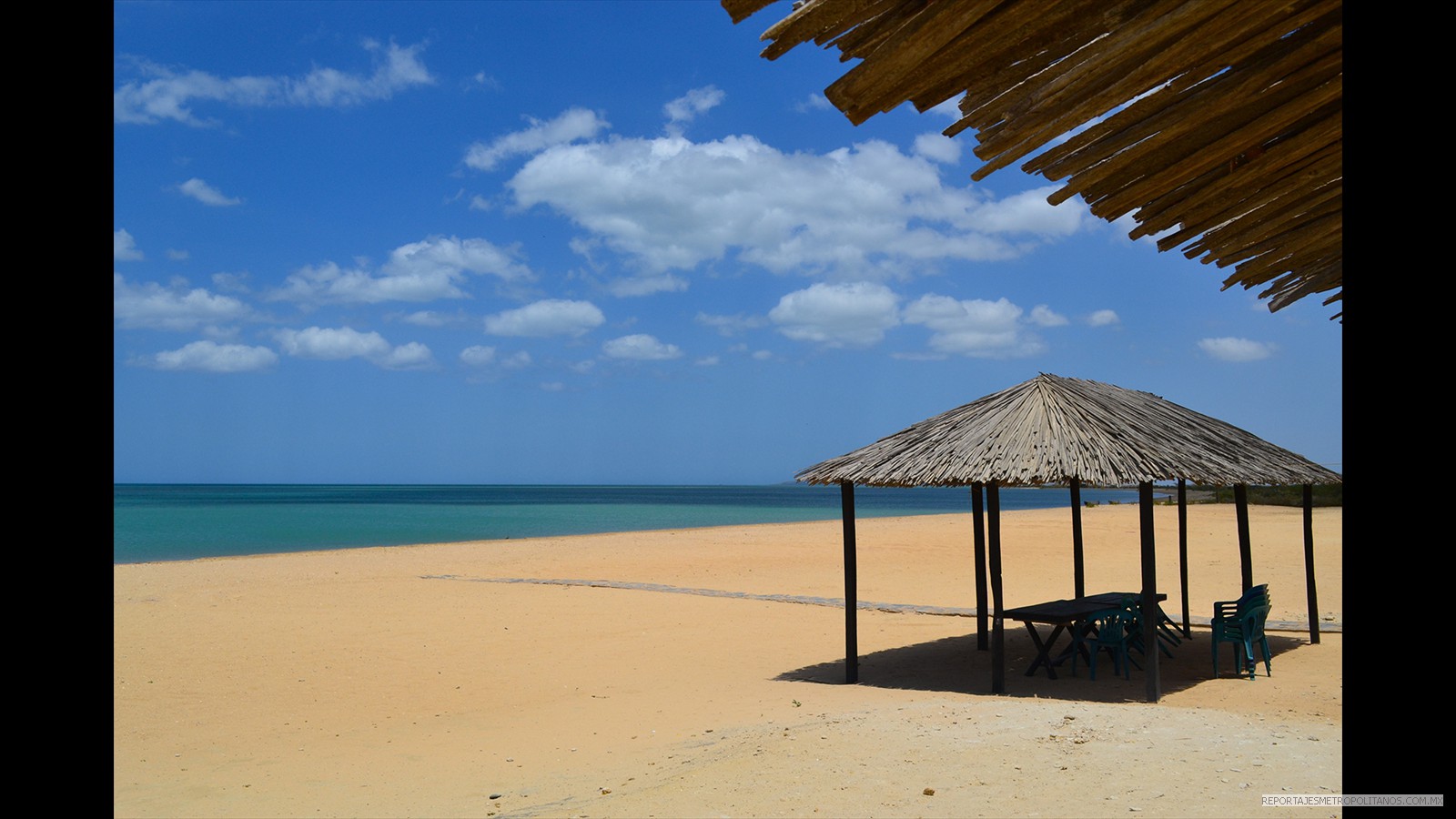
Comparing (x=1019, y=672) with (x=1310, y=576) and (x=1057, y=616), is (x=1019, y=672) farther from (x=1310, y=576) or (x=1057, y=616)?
(x=1310, y=576)

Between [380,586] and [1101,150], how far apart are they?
18.8 m

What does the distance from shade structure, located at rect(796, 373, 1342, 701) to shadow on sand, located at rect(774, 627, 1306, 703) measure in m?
0.36

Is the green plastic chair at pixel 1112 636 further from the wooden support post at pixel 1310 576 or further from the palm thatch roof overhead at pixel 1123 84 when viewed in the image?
the palm thatch roof overhead at pixel 1123 84

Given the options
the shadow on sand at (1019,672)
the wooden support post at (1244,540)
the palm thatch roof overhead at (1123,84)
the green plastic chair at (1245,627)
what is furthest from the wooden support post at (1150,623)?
the palm thatch roof overhead at (1123,84)

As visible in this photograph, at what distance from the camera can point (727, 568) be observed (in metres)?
21.2

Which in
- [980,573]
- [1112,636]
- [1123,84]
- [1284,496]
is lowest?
[1284,496]

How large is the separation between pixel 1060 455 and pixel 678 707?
3.85 m

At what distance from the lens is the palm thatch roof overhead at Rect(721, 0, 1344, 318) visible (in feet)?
5.53

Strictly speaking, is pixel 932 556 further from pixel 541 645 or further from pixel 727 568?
pixel 541 645

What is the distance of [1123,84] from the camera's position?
1808mm

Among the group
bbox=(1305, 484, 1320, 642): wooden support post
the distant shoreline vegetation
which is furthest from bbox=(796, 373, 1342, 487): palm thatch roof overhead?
the distant shoreline vegetation

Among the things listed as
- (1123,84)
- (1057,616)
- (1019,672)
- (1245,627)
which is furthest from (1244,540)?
(1123,84)

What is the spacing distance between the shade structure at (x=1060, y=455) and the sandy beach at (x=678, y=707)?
100 cm

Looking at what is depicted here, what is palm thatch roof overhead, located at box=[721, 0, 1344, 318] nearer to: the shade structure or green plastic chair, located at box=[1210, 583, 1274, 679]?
the shade structure
